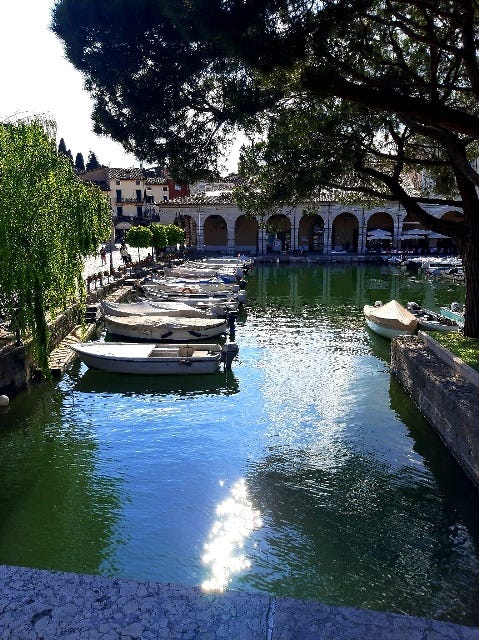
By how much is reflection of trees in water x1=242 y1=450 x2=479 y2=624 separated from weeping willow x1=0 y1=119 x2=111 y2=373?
25.0ft

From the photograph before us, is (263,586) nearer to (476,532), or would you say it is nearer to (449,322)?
(476,532)

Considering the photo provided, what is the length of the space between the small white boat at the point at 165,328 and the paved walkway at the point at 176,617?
694 inches

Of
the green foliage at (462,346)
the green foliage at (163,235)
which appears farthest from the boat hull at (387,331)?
the green foliage at (163,235)

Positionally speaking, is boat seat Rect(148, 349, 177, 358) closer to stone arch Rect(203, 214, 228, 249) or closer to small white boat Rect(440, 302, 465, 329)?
small white boat Rect(440, 302, 465, 329)

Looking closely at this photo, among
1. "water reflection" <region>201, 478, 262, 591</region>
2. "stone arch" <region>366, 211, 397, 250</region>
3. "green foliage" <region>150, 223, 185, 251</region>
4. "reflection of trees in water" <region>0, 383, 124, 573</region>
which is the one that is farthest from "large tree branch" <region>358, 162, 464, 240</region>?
"stone arch" <region>366, 211, 397, 250</region>

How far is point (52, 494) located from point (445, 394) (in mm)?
9134

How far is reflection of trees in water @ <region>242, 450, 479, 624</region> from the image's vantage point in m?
8.36

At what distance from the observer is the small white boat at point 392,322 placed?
23828 mm

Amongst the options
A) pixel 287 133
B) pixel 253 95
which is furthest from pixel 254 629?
pixel 287 133

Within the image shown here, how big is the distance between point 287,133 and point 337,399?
828 centimetres

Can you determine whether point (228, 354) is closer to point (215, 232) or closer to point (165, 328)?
point (165, 328)

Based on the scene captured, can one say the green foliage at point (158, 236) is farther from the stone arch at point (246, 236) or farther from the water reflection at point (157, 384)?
the water reflection at point (157, 384)

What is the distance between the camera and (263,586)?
8.52 m

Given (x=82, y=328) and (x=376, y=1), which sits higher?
(x=376, y=1)
